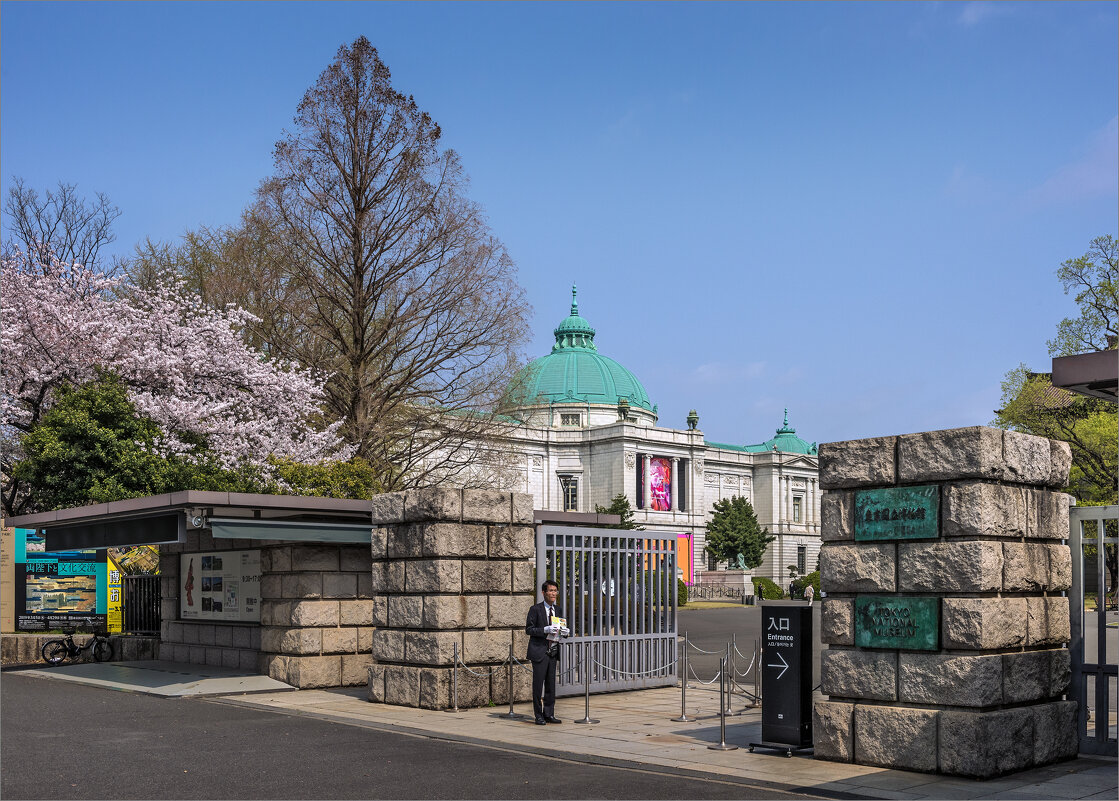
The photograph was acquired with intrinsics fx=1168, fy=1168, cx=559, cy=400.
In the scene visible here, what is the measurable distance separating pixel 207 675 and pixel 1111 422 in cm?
3623

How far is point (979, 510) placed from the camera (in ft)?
32.4

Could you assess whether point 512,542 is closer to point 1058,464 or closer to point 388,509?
point 388,509

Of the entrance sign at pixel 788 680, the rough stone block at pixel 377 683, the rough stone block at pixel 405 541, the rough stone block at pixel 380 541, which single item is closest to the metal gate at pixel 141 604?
the rough stone block at pixel 377 683

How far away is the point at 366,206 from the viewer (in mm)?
31609

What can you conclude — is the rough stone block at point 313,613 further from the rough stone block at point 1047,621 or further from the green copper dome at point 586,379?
the green copper dome at point 586,379

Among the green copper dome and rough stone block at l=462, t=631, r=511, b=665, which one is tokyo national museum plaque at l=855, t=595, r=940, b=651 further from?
the green copper dome

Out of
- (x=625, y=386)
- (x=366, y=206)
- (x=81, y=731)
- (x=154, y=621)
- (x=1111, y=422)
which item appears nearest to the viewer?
(x=81, y=731)

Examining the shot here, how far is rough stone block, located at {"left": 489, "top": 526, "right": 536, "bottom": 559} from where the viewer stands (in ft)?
50.4

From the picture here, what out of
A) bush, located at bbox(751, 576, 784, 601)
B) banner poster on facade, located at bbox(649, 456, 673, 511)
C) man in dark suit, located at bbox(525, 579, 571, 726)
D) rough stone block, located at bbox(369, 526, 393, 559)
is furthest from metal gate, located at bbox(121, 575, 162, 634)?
banner poster on facade, located at bbox(649, 456, 673, 511)

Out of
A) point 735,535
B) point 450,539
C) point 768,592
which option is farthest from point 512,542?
point 735,535

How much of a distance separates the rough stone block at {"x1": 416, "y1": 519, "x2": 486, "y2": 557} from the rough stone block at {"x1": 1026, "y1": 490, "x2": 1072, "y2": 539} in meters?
7.10

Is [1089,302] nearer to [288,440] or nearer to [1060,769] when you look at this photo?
[288,440]

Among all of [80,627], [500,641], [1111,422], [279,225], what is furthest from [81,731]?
[1111,422]

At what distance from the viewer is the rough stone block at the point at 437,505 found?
48.5 ft
